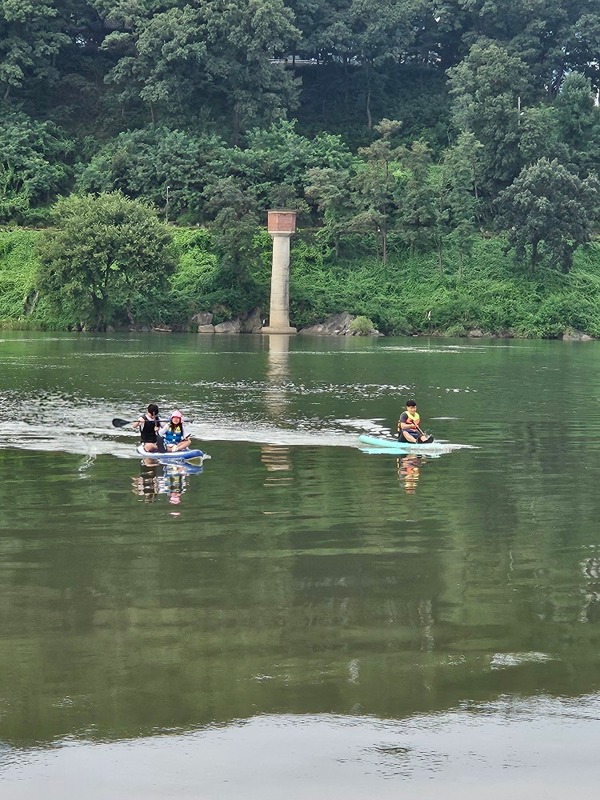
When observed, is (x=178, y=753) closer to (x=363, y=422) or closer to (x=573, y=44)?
(x=363, y=422)

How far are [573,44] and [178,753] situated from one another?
4014 inches

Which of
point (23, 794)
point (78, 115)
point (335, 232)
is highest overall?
point (78, 115)

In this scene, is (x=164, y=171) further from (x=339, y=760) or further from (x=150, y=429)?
(x=339, y=760)

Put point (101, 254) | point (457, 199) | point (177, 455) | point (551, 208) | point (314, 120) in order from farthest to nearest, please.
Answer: point (314, 120), point (457, 199), point (551, 208), point (101, 254), point (177, 455)

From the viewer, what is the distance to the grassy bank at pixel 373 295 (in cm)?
8688

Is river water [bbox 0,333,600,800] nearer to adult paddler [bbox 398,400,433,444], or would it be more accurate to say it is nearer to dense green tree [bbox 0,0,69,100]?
adult paddler [bbox 398,400,433,444]

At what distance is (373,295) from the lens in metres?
88.4

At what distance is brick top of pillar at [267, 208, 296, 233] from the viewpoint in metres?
85.7

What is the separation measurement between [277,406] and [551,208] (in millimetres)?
51483

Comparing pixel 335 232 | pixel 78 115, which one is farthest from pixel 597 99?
pixel 78 115

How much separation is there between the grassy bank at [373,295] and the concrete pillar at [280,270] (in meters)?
1.99

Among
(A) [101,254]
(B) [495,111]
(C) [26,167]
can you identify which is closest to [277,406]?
(A) [101,254]

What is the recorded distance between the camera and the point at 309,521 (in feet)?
64.7

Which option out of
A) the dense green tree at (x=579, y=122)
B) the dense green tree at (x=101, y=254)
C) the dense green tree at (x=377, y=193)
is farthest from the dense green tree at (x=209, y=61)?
the dense green tree at (x=579, y=122)
